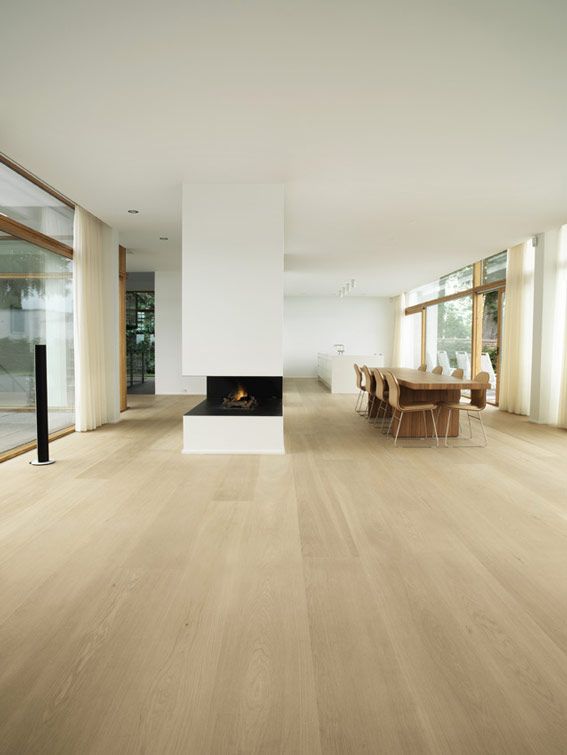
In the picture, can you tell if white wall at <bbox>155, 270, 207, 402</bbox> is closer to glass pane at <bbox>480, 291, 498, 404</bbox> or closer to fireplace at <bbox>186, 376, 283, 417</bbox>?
fireplace at <bbox>186, 376, 283, 417</bbox>

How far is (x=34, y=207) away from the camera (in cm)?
489

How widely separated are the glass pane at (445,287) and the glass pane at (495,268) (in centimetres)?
57

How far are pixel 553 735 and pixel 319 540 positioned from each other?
4.71 ft

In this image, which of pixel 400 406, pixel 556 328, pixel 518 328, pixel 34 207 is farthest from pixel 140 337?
pixel 556 328

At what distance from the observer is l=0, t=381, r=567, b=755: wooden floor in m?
1.32

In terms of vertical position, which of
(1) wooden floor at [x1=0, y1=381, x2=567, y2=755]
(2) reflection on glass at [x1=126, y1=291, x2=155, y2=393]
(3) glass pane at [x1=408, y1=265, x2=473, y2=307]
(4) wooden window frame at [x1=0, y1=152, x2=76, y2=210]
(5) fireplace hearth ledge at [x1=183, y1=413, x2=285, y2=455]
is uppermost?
(4) wooden window frame at [x1=0, y1=152, x2=76, y2=210]

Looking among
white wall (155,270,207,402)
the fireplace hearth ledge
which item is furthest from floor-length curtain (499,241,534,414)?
white wall (155,270,207,402)

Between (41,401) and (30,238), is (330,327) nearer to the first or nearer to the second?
(30,238)

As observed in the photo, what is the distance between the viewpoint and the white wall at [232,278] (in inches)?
185

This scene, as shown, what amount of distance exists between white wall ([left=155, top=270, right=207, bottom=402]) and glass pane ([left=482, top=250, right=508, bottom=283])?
6077 mm

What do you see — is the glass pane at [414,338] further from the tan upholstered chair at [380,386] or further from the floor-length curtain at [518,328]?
the tan upholstered chair at [380,386]

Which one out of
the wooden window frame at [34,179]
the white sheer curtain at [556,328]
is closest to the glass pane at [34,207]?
the wooden window frame at [34,179]

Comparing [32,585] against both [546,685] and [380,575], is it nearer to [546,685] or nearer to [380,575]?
[380,575]

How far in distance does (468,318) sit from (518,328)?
234 cm
